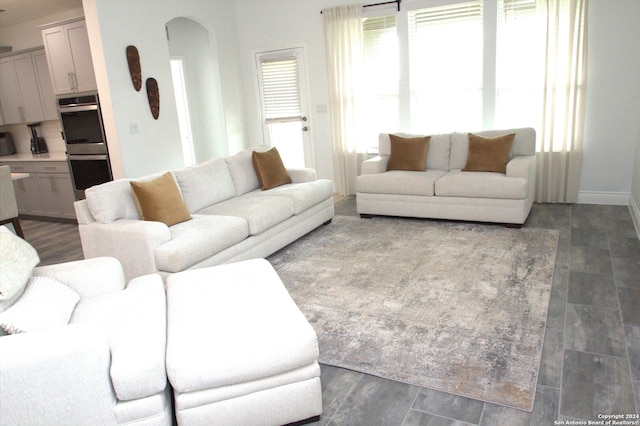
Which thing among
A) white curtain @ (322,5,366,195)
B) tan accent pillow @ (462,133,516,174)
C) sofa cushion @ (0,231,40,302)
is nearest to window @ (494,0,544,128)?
tan accent pillow @ (462,133,516,174)

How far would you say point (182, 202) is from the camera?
400 centimetres

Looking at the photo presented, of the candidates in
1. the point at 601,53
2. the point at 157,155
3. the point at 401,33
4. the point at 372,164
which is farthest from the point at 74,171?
the point at 601,53

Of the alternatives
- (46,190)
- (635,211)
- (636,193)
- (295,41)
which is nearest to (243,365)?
(635,211)

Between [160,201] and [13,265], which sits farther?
[160,201]

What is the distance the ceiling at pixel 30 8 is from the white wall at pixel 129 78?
4.33 feet

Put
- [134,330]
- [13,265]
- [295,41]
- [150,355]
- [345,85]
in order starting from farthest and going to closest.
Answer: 1. [295,41]
2. [345,85]
3. [13,265]
4. [134,330]
5. [150,355]

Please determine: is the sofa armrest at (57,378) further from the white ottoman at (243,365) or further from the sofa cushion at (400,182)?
the sofa cushion at (400,182)

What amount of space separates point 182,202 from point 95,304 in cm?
168

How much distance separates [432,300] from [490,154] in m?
2.31

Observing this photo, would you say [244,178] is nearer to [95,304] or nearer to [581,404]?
A: [95,304]

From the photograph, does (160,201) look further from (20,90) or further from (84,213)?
(20,90)

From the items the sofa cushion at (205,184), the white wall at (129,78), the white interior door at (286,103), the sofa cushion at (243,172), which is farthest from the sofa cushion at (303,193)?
the white interior door at (286,103)

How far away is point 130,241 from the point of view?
11.3 ft

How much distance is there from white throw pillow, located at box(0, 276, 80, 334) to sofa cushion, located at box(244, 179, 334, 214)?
2.40 metres
